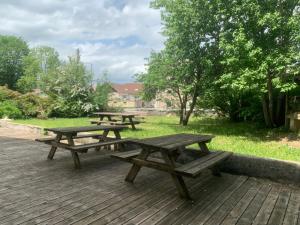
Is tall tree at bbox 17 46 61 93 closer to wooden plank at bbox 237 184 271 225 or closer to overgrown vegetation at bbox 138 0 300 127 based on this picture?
overgrown vegetation at bbox 138 0 300 127

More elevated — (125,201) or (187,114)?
(187,114)

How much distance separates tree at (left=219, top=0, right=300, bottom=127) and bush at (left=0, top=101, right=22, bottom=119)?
10863 mm

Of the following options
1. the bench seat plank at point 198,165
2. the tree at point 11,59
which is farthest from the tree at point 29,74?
the bench seat plank at point 198,165

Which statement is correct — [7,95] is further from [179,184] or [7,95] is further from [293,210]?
[293,210]

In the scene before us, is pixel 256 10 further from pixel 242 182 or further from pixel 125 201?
pixel 125 201

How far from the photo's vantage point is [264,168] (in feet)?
15.0

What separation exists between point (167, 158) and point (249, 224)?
1.22m

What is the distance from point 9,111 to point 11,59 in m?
36.1

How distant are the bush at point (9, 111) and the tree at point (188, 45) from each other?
759 cm

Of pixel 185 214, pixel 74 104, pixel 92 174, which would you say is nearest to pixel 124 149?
pixel 92 174

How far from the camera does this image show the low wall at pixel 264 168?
14.2ft

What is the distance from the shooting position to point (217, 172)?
15.2 ft

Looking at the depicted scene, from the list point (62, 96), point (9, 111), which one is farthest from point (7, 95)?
point (62, 96)

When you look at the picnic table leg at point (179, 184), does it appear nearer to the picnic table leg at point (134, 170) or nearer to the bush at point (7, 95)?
the picnic table leg at point (134, 170)
